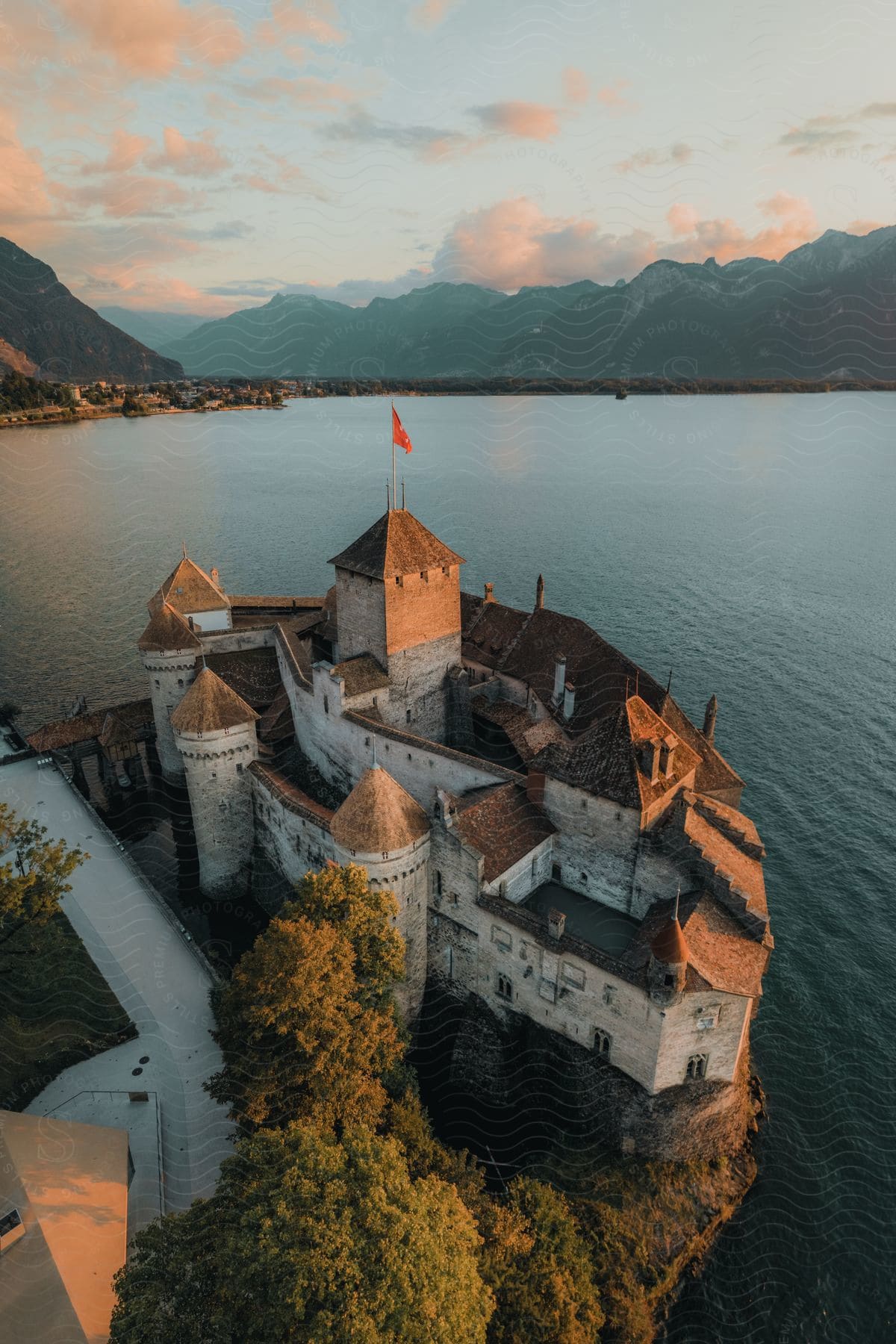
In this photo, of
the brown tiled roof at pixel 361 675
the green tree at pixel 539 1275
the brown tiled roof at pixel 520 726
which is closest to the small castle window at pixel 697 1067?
the green tree at pixel 539 1275

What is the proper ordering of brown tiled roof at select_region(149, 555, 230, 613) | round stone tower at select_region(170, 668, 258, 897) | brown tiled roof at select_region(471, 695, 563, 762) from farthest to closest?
brown tiled roof at select_region(149, 555, 230, 613)
brown tiled roof at select_region(471, 695, 563, 762)
round stone tower at select_region(170, 668, 258, 897)

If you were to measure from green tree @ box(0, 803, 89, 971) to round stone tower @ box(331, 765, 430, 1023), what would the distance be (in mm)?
14660

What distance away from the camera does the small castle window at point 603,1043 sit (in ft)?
103

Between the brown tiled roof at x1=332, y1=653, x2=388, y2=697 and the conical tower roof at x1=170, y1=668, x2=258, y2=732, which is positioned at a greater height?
the brown tiled roof at x1=332, y1=653, x2=388, y2=697

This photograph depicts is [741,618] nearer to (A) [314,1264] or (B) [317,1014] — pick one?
(B) [317,1014]

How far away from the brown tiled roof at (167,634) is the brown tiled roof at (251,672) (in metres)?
3.87

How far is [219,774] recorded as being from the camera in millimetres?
44688

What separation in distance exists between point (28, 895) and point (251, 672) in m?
23.1

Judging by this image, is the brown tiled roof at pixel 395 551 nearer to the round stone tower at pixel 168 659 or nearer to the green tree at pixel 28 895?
the round stone tower at pixel 168 659

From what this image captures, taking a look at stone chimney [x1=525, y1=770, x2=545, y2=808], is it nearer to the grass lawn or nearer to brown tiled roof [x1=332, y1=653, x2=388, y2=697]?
brown tiled roof [x1=332, y1=653, x2=388, y2=697]

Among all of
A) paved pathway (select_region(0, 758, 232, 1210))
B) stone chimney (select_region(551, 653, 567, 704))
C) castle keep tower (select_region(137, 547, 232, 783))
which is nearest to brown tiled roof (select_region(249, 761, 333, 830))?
paved pathway (select_region(0, 758, 232, 1210))

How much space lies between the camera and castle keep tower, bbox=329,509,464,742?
44562 mm

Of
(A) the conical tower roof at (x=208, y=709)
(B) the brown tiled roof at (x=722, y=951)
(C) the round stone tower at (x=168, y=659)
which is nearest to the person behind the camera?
(B) the brown tiled roof at (x=722, y=951)

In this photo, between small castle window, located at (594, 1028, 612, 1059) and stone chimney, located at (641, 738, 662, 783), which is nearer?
small castle window, located at (594, 1028, 612, 1059)
